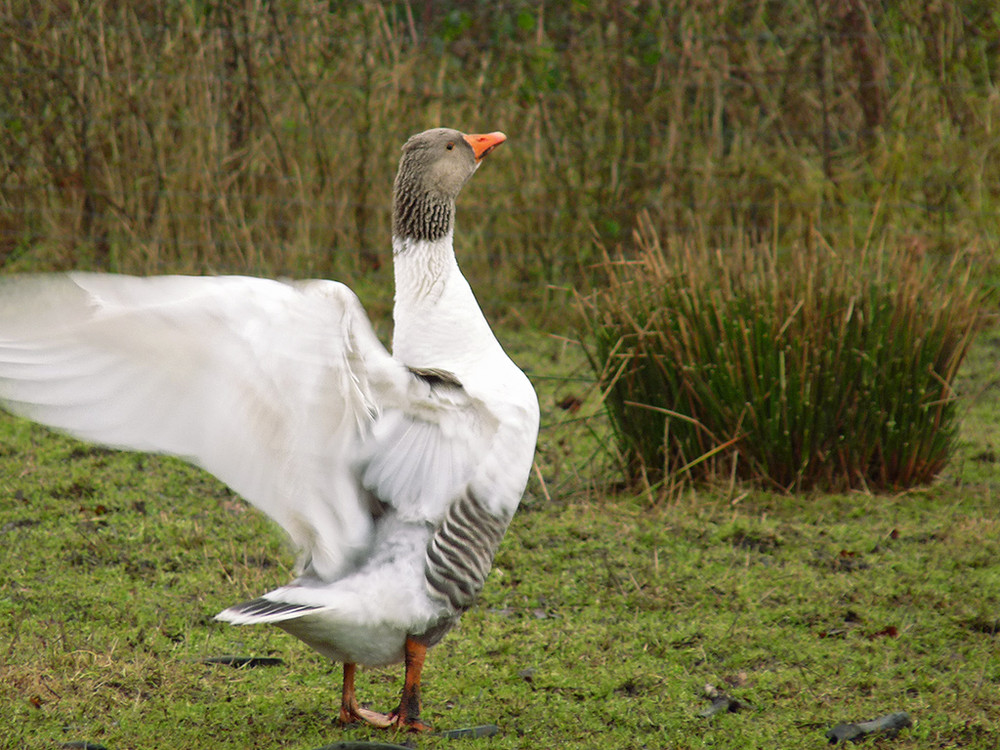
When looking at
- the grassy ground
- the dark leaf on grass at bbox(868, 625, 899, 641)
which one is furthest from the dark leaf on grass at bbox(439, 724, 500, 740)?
the dark leaf on grass at bbox(868, 625, 899, 641)

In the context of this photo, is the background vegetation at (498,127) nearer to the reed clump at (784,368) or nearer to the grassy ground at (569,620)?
the reed clump at (784,368)

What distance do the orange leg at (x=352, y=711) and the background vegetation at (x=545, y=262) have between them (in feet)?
0.14

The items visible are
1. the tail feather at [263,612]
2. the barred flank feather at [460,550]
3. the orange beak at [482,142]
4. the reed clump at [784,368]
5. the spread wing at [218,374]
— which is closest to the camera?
the spread wing at [218,374]

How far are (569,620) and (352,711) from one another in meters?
1.00

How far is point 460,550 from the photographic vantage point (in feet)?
9.70

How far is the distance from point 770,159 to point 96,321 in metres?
6.94

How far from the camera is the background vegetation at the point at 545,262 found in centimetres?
337

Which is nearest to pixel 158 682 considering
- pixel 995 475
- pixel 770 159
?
pixel 995 475

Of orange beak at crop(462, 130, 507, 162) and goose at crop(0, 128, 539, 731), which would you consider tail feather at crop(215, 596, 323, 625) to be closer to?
goose at crop(0, 128, 539, 731)

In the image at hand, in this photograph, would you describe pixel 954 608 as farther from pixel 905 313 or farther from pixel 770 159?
pixel 770 159

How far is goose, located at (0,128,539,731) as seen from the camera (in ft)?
7.83

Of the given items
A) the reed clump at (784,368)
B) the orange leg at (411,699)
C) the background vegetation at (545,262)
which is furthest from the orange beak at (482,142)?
the orange leg at (411,699)

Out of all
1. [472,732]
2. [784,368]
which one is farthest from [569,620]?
[784,368]

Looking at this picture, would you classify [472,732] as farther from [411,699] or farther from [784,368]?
[784,368]
